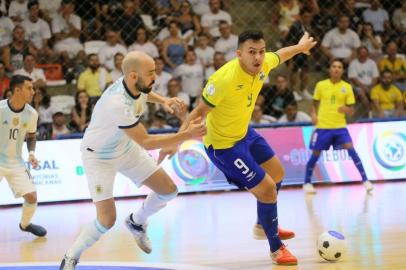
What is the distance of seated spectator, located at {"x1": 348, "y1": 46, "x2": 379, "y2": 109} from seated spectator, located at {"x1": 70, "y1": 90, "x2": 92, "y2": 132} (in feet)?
17.1

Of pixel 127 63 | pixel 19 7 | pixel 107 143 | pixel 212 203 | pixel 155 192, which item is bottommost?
pixel 212 203

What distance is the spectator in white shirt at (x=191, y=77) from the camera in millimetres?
14078

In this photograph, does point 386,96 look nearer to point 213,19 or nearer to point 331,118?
point 331,118

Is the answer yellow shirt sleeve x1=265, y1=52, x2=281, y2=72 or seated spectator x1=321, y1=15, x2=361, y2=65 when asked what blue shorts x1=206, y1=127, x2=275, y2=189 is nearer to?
yellow shirt sleeve x1=265, y1=52, x2=281, y2=72

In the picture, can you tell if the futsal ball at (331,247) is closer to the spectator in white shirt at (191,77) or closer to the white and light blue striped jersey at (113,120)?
the white and light blue striped jersey at (113,120)

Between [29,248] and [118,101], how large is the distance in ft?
9.22

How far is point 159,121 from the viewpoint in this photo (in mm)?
13359

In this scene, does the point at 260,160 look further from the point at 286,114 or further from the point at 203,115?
the point at 286,114

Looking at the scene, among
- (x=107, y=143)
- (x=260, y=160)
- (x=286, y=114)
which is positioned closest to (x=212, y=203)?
(x=286, y=114)

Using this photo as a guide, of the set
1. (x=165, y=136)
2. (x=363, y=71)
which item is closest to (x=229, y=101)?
(x=165, y=136)

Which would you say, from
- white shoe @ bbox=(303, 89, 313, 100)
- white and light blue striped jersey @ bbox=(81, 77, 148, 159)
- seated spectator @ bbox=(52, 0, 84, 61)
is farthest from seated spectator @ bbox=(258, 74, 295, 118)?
white and light blue striped jersey @ bbox=(81, 77, 148, 159)

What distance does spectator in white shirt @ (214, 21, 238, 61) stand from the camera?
14586 millimetres

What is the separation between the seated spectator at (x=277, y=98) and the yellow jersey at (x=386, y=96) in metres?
1.67

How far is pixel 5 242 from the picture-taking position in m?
8.59
